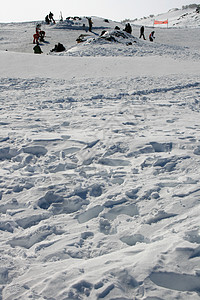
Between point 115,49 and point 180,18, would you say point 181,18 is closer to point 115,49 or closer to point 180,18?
point 180,18

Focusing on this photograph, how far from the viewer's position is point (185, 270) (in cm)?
211

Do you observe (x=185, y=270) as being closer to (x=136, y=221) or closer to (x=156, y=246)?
(x=156, y=246)

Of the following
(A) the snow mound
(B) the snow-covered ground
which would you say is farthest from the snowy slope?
(B) the snow-covered ground

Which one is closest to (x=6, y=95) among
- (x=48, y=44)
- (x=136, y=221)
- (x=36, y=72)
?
(x=36, y=72)

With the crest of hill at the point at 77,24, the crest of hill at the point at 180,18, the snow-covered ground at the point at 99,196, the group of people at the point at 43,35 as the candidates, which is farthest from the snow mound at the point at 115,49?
the crest of hill at the point at 180,18

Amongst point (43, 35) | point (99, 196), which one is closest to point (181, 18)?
point (43, 35)

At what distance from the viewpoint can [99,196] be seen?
127 inches

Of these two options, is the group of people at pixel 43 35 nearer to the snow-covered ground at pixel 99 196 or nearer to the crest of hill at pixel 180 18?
the snow-covered ground at pixel 99 196

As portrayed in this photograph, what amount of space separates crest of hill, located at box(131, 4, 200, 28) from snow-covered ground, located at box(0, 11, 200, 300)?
40420 millimetres

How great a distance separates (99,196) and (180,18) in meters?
52.4

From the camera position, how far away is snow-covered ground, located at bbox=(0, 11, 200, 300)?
6.91 feet

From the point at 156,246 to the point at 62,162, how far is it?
1994mm

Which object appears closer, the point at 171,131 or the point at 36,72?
the point at 171,131

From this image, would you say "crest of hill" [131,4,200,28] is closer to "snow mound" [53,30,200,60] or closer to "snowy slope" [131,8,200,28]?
"snowy slope" [131,8,200,28]
